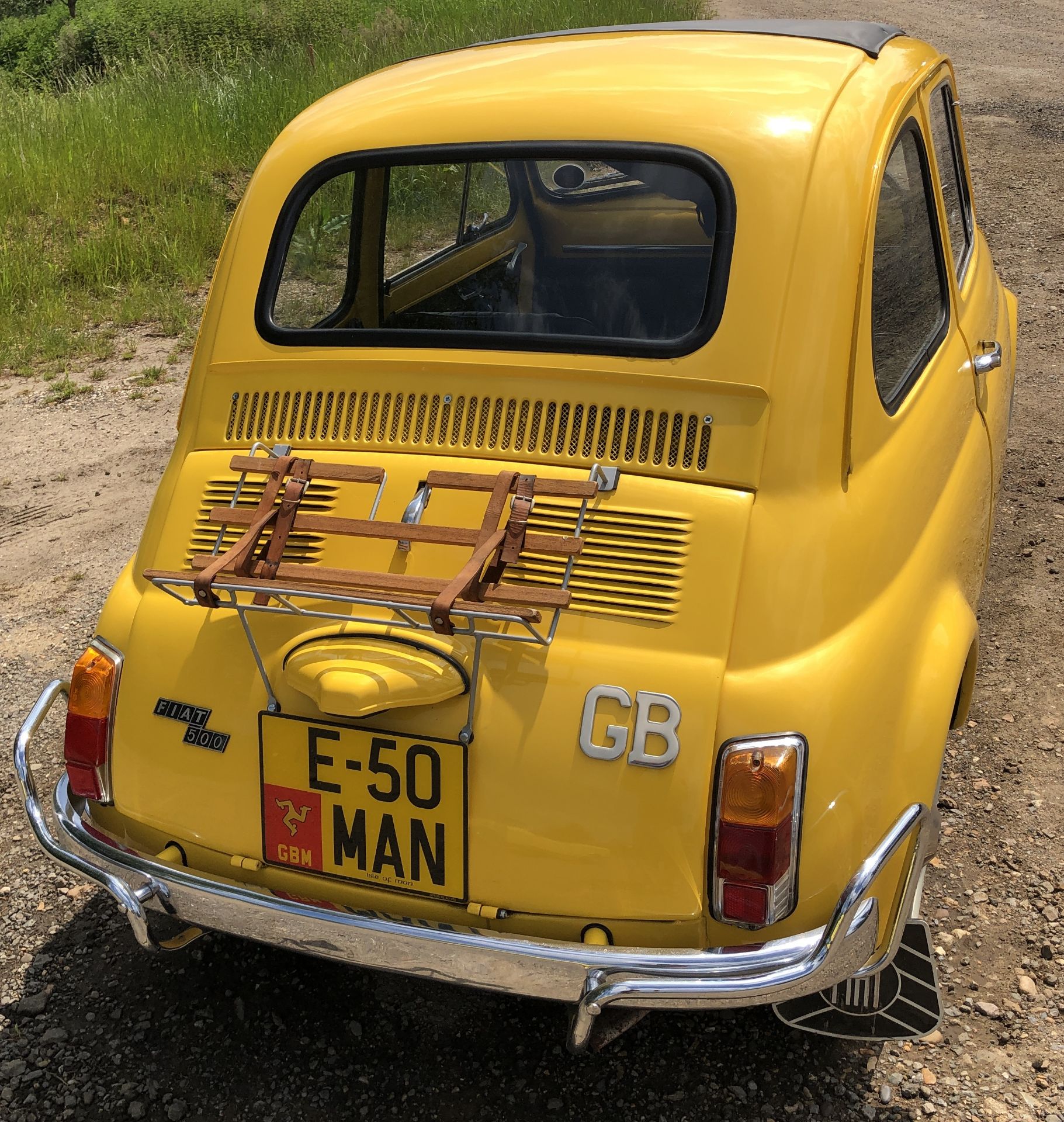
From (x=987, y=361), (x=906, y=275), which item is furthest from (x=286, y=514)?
(x=987, y=361)

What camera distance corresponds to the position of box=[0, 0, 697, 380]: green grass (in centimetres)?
764

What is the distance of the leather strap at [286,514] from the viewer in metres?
2.33

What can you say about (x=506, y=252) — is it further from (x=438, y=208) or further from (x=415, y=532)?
(x=415, y=532)

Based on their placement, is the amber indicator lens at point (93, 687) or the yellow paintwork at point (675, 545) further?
the amber indicator lens at point (93, 687)

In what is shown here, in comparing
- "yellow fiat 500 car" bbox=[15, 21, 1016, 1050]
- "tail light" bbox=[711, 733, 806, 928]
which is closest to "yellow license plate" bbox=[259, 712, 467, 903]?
"yellow fiat 500 car" bbox=[15, 21, 1016, 1050]

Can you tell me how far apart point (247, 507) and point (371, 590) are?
446mm

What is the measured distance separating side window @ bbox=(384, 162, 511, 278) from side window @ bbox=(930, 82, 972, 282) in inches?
50.0

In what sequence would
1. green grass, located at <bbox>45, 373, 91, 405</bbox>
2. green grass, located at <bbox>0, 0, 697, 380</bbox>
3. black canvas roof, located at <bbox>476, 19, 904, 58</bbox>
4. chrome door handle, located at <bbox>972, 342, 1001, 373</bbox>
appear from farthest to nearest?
green grass, located at <bbox>0, 0, 697, 380</bbox>
green grass, located at <bbox>45, 373, 91, 405</bbox>
chrome door handle, located at <bbox>972, 342, 1001, 373</bbox>
black canvas roof, located at <bbox>476, 19, 904, 58</bbox>

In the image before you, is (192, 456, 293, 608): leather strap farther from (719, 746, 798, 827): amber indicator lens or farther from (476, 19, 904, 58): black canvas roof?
(476, 19, 904, 58): black canvas roof

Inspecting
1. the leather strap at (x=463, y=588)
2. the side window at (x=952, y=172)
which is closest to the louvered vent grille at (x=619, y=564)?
the leather strap at (x=463, y=588)

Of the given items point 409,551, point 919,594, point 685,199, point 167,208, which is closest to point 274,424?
point 409,551

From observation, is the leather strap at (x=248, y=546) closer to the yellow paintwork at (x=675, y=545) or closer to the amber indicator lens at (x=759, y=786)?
the yellow paintwork at (x=675, y=545)

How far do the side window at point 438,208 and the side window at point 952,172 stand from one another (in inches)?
50.0

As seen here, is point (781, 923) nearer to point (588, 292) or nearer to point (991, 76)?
point (588, 292)
